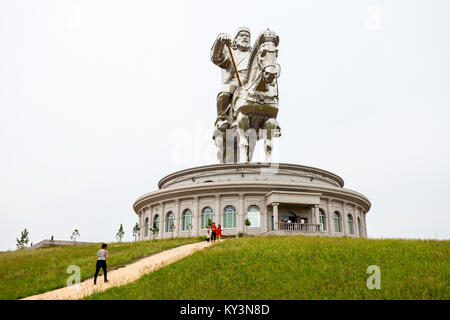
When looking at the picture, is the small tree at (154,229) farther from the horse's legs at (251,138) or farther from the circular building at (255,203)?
the horse's legs at (251,138)

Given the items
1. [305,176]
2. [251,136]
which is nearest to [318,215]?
[305,176]

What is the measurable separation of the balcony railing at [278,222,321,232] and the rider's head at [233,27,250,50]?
62.3ft

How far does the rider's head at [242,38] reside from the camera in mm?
37344

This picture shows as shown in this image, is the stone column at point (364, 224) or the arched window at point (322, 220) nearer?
the arched window at point (322, 220)

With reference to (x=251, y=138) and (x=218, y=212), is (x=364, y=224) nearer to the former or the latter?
(x=251, y=138)

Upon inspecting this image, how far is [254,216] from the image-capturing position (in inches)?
1139

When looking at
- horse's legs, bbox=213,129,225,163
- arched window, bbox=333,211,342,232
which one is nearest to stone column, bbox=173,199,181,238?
horse's legs, bbox=213,129,225,163

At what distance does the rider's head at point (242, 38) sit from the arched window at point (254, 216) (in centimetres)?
1681

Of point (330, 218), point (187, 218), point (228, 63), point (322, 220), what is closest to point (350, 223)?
point (330, 218)

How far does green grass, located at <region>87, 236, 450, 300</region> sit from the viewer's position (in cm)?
1087

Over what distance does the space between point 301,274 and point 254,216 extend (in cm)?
1632

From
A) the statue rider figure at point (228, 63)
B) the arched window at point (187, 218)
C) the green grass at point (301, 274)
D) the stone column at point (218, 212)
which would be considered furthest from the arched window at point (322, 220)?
the statue rider figure at point (228, 63)
